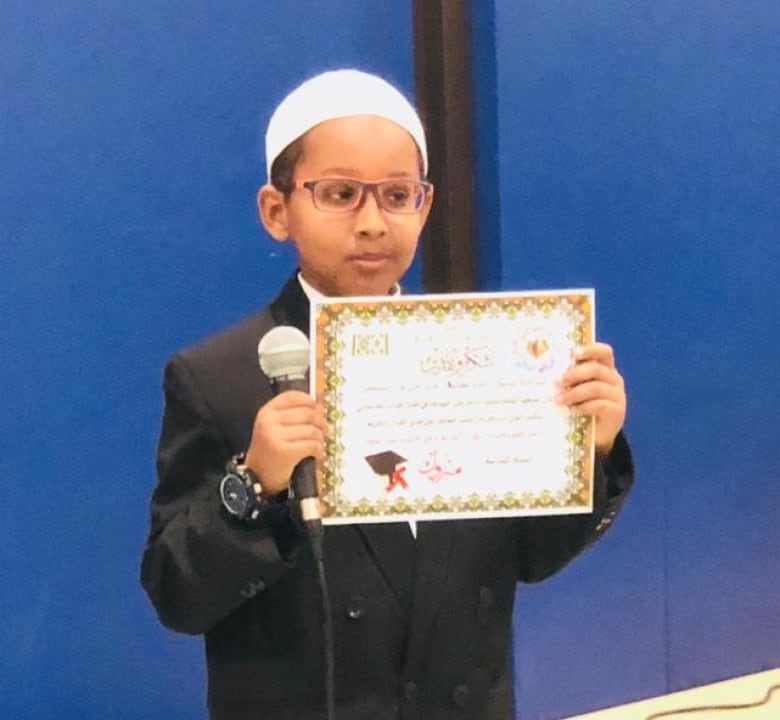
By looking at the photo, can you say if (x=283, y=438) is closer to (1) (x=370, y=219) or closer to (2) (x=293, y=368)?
(2) (x=293, y=368)

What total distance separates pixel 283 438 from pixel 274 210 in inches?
9.9

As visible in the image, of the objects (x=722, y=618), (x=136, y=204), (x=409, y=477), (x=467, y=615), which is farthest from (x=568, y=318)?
(x=722, y=618)

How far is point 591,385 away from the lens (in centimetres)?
78

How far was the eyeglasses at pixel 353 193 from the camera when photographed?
32.1 inches

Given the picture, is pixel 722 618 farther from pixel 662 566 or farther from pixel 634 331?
pixel 634 331

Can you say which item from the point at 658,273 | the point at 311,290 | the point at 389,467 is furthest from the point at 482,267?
the point at 389,467

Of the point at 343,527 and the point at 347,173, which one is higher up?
the point at 347,173

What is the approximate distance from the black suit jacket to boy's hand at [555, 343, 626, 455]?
0.07m

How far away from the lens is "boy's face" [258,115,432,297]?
0.82 metres

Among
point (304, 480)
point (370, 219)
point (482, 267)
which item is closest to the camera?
point (304, 480)

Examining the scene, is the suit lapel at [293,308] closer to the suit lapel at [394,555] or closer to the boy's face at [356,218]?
the boy's face at [356,218]

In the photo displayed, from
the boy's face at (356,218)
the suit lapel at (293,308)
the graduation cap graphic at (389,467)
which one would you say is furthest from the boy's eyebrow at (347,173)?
the graduation cap graphic at (389,467)

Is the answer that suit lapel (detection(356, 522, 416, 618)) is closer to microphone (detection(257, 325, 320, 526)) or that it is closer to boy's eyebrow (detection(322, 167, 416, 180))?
microphone (detection(257, 325, 320, 526))

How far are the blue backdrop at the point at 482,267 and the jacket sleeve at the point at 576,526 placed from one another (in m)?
0.62
